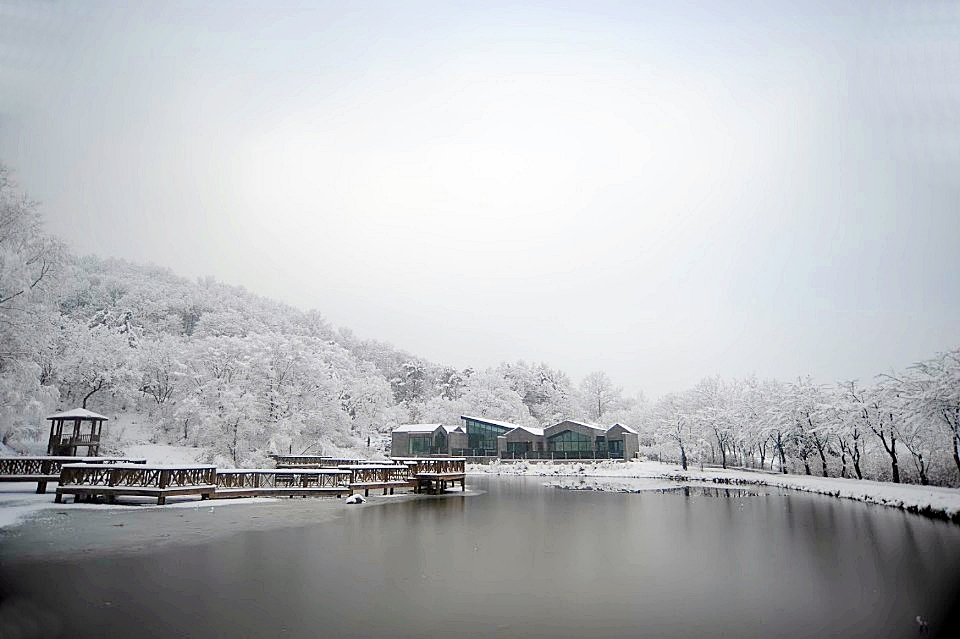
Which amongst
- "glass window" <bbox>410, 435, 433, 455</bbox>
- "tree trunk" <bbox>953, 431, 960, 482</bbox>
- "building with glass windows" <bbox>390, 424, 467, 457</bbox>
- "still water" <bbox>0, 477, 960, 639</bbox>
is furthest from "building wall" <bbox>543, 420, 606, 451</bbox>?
"still water" <bbox>0, 477, 960, 639</bbox>

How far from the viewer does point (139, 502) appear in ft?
74.1

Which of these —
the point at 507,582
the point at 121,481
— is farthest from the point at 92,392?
the point at 507,582

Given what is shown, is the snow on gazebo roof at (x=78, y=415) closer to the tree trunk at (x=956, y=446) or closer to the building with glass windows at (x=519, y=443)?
the tree trunk at (x=956, y=446)

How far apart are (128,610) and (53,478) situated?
20.5 m

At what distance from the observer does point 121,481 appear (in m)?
21.5

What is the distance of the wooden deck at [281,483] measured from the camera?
2512 cm

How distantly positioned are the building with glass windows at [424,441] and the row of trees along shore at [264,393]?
9.34 meters

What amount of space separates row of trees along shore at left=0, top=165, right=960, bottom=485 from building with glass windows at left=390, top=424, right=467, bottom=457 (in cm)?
934

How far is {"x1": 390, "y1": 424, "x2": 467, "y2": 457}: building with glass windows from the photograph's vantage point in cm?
6569

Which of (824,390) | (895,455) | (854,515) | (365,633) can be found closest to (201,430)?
(365,633)

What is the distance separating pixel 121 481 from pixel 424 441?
46.1 meters

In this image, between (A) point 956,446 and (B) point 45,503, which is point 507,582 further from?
(A) point 956,446

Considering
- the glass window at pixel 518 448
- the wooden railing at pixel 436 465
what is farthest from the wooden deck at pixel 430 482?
the glass window at pixel 518 448

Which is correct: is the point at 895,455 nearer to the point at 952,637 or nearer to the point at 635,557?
the point at 635,557
